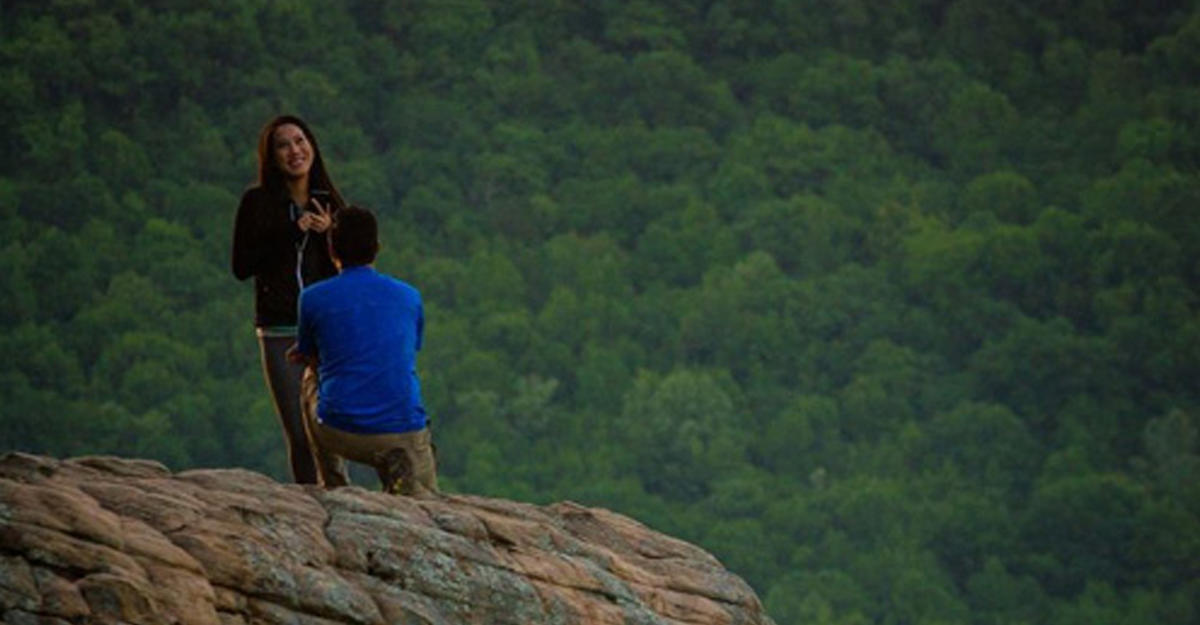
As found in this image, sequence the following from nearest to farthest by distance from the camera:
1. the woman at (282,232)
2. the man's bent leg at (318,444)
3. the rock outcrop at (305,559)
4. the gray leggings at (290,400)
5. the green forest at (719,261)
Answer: the rock outcrop at (305,559)
the man's bent leg at (318,444)
the gray leggings at (290,400)
the woman at (282,232)
the green forest at (719,261)

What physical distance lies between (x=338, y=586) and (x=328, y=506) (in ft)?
2.15

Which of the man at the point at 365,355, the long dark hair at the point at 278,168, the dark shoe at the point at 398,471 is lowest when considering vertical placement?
the dark shoe at the point at 398,471

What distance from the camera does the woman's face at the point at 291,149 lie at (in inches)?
543

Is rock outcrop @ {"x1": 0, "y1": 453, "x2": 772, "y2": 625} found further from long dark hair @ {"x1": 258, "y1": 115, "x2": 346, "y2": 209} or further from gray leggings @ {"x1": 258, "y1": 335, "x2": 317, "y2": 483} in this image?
long dark hair @ {"x1": 258, "y1": 115, "x2": 346, "y2": 209}

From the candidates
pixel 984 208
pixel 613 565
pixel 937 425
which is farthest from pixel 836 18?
pixel 613 565

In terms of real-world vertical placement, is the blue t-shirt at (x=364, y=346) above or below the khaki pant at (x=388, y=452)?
above

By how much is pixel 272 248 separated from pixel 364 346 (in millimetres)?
1131

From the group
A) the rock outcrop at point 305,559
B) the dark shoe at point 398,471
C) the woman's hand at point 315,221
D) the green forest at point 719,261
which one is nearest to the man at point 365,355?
the dark shoe at point 398,471

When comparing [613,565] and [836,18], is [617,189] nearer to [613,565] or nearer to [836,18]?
[836,18]

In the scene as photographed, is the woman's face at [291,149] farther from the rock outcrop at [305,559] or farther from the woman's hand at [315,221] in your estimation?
the rock outcrop at [305,559]

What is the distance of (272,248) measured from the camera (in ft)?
45.6

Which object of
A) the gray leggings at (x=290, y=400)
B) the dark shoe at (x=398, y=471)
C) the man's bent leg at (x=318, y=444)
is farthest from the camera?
the gray leggings at (x=290, y=400)

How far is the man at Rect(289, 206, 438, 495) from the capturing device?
42.3 feet

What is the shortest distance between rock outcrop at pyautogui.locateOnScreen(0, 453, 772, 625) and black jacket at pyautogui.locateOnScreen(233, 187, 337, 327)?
1.33 meters
